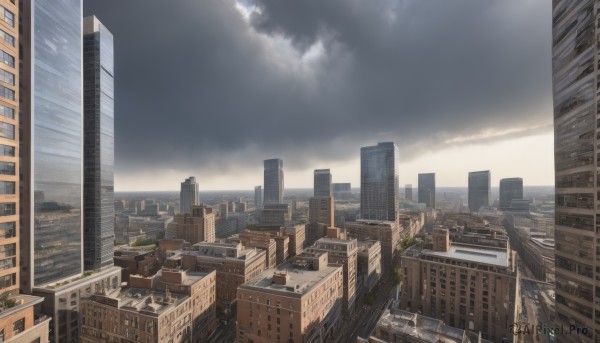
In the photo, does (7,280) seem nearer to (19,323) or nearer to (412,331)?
(19,323)

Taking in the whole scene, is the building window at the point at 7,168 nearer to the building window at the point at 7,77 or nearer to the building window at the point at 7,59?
the building window at the point at 7,77

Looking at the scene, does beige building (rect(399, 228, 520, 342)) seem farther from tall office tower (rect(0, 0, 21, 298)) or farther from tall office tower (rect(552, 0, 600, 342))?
tall office tower (rect(0, 0, 21, 298))

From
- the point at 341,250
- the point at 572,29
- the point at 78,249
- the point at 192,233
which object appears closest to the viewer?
the point at 572,29

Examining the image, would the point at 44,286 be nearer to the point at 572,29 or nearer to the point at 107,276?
the point at 107,276

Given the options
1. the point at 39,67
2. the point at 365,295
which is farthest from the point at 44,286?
the point at 365,295

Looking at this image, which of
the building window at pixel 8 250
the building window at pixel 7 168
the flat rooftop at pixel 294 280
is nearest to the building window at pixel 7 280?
the building window at pixel 8 250

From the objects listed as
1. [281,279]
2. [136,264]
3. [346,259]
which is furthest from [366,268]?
[136,264]
